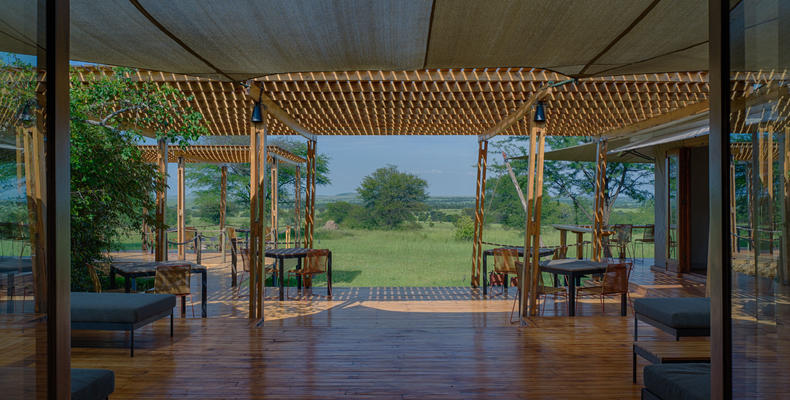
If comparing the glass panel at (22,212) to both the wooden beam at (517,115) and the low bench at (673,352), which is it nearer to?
the low bench at (673,352)

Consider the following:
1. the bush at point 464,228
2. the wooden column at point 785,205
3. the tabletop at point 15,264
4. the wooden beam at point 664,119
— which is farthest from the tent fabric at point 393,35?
the bush at point 464,228

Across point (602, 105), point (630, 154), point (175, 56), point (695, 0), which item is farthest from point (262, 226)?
point (630, 154)

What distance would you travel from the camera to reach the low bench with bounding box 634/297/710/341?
411 centimetres

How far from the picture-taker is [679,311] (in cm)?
416

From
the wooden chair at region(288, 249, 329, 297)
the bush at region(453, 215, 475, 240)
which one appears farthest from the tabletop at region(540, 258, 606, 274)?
the bush at region(453, 215, 475, 240)

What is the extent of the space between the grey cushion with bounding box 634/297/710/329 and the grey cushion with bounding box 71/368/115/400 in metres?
4.23

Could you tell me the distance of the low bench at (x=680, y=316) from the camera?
411 cm

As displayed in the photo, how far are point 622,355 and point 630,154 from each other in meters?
9.22

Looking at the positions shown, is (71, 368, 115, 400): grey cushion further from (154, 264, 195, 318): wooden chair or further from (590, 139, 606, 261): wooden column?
(590, 139, 606, 261): wooden column

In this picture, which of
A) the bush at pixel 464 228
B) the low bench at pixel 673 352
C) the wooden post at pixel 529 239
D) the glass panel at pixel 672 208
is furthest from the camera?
the bush at pixel 464 228

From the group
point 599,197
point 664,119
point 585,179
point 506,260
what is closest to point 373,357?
point 506,260

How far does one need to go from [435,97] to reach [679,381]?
507 cm

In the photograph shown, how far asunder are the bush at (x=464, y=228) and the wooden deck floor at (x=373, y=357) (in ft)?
46.8

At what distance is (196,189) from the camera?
26281 mm
